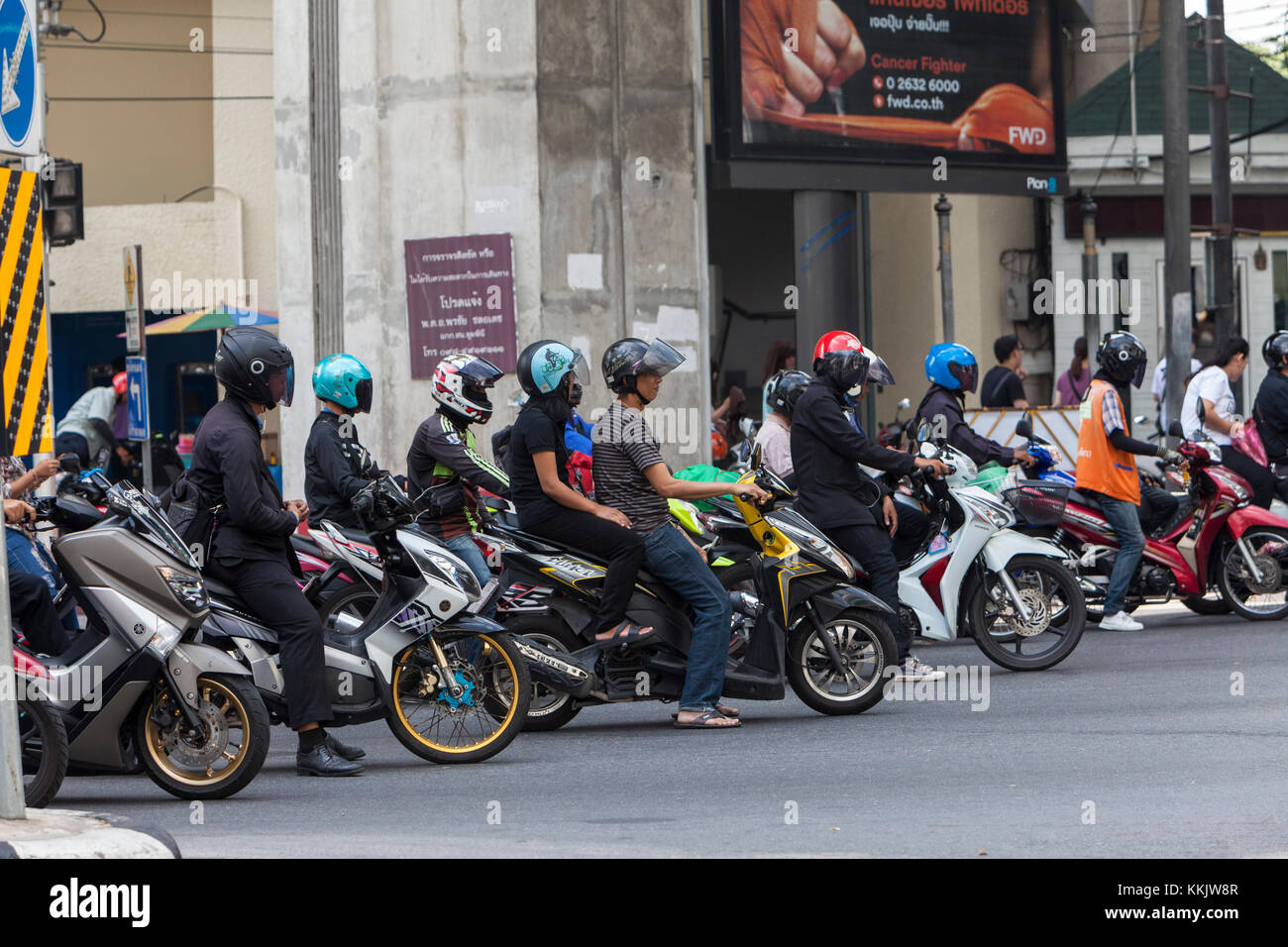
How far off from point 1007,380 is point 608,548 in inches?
318

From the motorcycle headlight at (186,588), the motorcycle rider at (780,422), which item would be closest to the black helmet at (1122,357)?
the motorcycle rider at (780,422)

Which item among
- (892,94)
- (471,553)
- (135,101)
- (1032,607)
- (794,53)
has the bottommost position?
(1032,607)

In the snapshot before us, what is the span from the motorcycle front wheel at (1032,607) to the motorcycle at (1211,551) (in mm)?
1945

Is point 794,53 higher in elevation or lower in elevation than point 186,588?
higher

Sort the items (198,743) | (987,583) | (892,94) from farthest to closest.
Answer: (892,94) → (987,583) → (198,743)

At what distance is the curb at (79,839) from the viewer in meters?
5.81

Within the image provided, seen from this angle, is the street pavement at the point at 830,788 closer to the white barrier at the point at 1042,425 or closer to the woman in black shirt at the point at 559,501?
the woman in black shirt at the point at 559,501

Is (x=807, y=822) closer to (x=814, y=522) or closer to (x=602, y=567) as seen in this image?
(x=602, y=567)

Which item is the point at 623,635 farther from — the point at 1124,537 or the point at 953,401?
the point at 1124,537

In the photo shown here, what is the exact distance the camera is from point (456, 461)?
1095 cm

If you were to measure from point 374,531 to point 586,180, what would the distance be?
8454mm

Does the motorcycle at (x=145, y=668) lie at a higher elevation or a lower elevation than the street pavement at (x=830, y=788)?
higher

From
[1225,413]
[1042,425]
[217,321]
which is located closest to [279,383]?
[1225,413]
